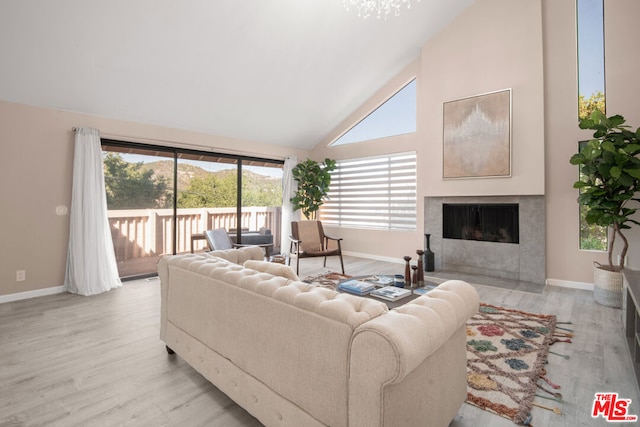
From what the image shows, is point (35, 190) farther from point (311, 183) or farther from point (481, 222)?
point (481, 222)

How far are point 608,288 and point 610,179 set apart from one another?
1204 mm

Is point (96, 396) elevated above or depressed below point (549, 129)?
below

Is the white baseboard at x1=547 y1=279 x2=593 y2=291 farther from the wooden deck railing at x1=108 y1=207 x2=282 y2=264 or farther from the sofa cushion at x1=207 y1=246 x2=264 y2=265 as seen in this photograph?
the wooden deck railing at x1=108 y1=207 x2=282 y2=264

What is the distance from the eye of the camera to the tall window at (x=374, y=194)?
581 cm

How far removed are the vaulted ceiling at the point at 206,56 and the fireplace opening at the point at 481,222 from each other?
2898mm

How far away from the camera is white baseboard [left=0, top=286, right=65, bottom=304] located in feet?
11.8

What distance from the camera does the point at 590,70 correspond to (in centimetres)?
400

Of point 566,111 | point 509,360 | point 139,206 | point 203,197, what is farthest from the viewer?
point 203,197

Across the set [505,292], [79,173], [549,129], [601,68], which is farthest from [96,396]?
[601,68]

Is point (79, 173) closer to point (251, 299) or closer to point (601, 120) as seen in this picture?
point (251, 299)

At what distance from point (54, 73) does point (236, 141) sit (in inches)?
109

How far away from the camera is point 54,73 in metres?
3.50

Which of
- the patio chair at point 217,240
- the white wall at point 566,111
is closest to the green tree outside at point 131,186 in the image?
the patio chair at point 217,240

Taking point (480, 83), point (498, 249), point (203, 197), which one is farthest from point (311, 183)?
point (498, 249)
